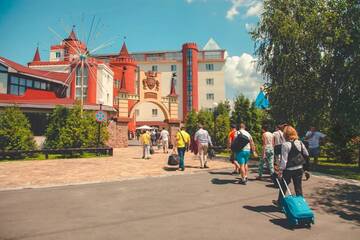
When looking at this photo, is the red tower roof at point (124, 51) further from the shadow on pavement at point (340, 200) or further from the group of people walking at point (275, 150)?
the shadow on pavement at point (340, 200)

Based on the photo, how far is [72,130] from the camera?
2030 centimetres

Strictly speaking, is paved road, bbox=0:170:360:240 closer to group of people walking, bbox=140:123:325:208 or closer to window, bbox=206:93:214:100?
group of people walking, bbox=140:123:325:208

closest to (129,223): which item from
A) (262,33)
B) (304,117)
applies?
(304,117)

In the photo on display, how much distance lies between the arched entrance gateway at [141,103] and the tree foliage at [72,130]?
7.76 meters

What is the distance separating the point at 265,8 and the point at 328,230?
14243 millimetres

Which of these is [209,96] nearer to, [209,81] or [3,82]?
[209,81]

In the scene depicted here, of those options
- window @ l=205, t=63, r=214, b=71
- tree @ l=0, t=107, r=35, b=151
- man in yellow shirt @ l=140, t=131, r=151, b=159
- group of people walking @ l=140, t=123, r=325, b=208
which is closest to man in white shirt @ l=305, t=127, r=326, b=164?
group of people walking @ l=140, t=123, r=325, b=208

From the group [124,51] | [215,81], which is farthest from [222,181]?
[215,81]

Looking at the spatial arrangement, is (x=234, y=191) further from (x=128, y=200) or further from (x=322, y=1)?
(x=322, y=1)

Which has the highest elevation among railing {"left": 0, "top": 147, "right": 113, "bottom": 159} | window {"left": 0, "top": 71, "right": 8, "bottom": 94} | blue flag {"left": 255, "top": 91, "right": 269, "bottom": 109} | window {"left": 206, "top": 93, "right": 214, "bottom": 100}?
window {"left": 206, "top": 93, "right": 214, "bottom": 100}

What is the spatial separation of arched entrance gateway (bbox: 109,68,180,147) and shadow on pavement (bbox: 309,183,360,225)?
75.5 feet

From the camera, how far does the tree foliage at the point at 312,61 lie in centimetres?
1325

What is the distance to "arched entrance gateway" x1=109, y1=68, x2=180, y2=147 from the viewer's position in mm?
29562

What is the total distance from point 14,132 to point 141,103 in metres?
16.0
